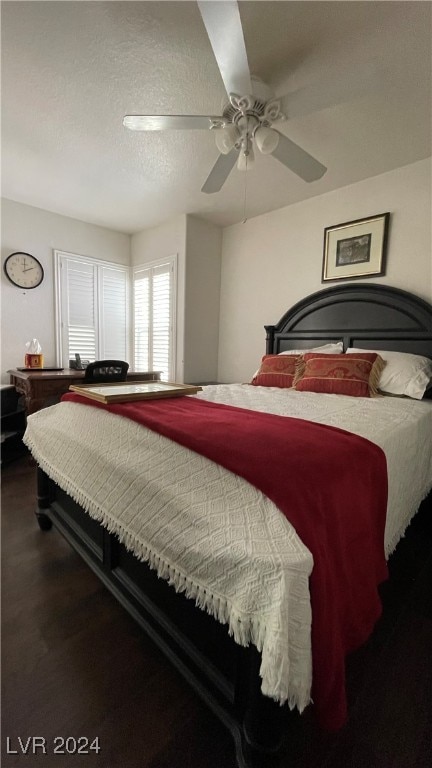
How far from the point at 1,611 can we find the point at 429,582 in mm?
2009

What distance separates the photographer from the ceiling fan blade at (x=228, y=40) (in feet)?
3.46

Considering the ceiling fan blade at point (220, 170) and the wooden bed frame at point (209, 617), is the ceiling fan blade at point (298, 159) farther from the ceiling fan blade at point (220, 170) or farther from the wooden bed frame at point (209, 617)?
the wooden bed frame at point (209, 617)

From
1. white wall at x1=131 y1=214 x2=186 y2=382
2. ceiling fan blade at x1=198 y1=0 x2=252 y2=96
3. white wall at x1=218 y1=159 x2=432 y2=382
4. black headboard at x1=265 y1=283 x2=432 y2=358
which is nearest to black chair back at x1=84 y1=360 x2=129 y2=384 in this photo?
white wall at x1=131 y1=214 x2=186 y2=382

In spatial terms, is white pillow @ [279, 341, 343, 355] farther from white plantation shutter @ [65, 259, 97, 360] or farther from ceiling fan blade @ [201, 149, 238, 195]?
white plantation shutter @ [65, 259, 97, 360]

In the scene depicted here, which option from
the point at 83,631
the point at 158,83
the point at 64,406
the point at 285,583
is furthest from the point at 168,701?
the point at 158,83

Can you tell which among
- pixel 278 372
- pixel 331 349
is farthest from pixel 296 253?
pixel 278 372

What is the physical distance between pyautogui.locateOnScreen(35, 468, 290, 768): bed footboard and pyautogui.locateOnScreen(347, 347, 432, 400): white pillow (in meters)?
1.87

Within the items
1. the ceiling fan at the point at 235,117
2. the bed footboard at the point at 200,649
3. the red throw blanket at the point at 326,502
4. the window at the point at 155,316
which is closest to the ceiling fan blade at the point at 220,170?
the ceiling fan at the point at 235,117

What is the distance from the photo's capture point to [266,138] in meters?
1.62

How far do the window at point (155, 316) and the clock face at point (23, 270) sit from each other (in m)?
1.20

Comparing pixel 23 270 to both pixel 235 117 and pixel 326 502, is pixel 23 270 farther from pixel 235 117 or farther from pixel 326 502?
pixel 326 502

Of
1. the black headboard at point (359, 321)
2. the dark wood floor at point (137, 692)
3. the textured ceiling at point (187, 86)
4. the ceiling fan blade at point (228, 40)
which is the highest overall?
the textured ceiling at point (187, 86)

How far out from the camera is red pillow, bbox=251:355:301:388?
260 centimetres

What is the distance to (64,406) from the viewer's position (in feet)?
5.63
